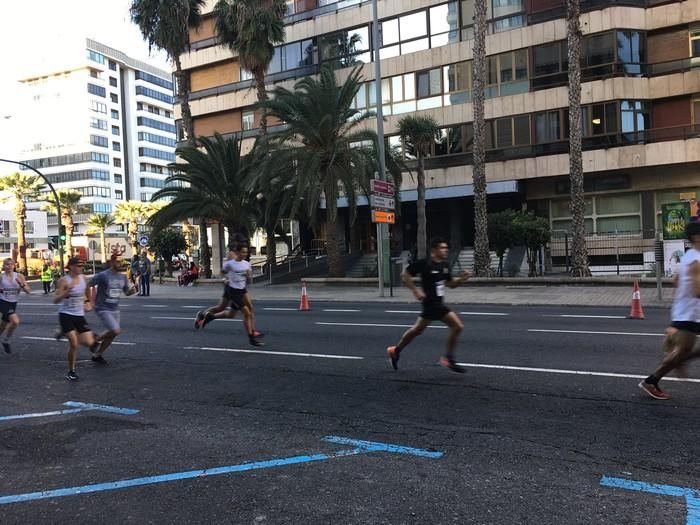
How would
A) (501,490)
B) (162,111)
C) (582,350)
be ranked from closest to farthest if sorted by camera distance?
(501,490) < (582,350) < (162,111)

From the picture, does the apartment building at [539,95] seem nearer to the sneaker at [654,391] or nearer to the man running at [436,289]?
the man running at [436,289]

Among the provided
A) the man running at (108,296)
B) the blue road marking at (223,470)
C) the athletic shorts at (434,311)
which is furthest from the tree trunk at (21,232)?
the blue road marking at (223,470)

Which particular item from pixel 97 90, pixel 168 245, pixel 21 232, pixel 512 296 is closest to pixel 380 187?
pixel 512 296

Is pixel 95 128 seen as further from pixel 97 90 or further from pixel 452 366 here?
pixel 452 366

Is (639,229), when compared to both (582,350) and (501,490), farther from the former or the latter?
(501,490)

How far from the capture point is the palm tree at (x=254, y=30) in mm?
29719

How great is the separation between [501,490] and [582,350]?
17.5 feet

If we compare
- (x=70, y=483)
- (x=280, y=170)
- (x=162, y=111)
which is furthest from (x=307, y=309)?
(x=162, y=111)

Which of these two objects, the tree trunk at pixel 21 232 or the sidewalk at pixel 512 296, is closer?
the sidewalk at pixel 512 296

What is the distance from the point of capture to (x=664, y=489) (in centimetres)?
368

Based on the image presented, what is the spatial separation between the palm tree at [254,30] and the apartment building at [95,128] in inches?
2674

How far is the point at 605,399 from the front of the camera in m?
5.78

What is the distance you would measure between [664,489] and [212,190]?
27.7 meters

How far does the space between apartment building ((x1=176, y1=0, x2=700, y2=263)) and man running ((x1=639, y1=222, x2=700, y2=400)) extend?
22846 mm
